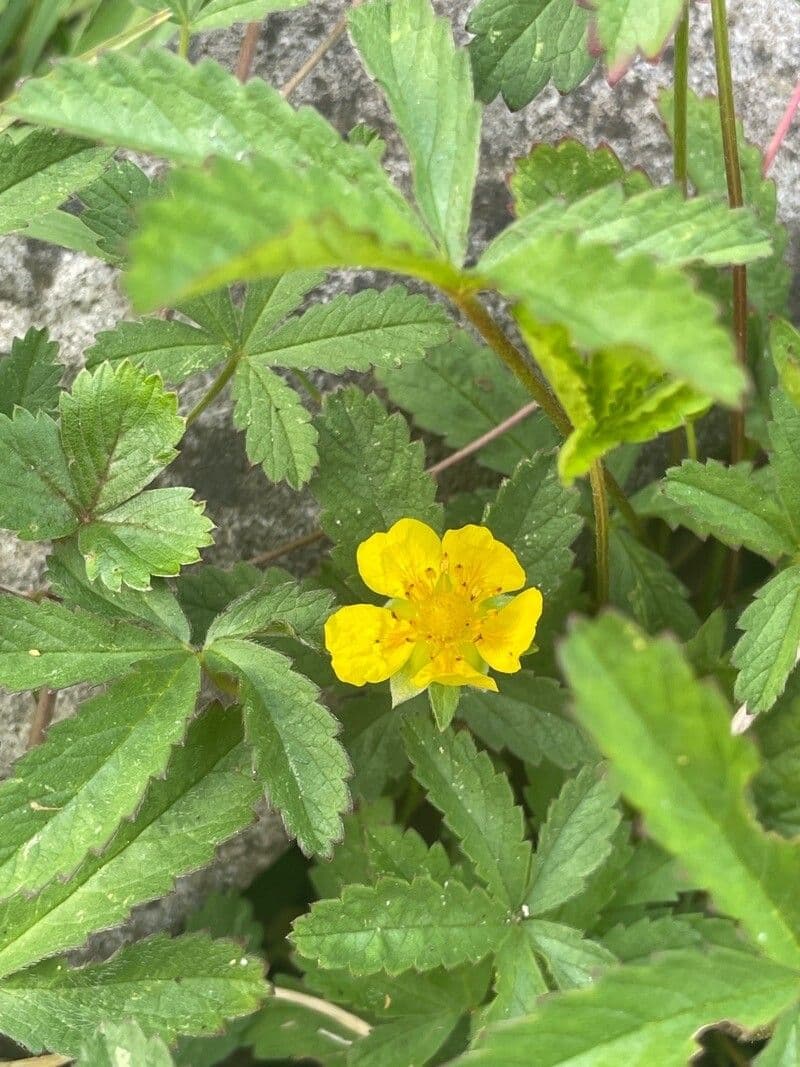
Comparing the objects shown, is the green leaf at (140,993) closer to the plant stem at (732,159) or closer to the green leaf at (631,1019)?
the green leaf at (631,1019)

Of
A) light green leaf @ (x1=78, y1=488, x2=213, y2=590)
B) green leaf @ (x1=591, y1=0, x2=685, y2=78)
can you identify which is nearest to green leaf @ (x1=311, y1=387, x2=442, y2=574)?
light green leaf @ (x1=78, y1=488, x2=213, y2=590)

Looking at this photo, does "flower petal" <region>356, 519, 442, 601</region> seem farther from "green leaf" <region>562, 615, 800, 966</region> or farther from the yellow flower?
"green leaf" <region>562, 615, 800, 966</region>

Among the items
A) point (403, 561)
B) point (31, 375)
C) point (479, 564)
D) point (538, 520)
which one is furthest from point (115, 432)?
point (538, 520)

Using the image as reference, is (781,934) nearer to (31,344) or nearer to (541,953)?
(541,953)

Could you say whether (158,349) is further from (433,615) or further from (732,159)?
(732,159)

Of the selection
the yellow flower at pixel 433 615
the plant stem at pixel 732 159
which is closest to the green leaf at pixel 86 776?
the yellow flower at pixel 433 615

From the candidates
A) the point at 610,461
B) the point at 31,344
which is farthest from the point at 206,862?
the point at 610,461

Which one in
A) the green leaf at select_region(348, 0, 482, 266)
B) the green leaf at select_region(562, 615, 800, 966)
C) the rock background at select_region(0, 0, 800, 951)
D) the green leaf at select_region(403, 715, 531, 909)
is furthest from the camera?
the rock background at select_region(0, 0, 800, 951)
